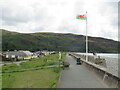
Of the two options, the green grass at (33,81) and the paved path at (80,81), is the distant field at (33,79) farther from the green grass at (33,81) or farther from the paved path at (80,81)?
the paved path at (80,81)

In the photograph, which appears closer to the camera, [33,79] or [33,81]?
[33,81]

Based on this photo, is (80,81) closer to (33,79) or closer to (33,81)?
(33,81)

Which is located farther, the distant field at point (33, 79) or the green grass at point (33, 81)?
the distant field at point (33, 79)

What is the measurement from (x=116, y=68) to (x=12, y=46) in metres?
152

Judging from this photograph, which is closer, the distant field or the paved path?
the paved path

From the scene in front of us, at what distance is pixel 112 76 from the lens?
10.1m

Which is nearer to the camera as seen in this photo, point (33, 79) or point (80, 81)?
point (80, 81)

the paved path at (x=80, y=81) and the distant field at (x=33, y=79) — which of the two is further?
the distant field at (x=33, y=79)

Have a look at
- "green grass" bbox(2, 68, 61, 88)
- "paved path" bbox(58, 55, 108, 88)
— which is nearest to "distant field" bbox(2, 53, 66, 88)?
"green grass" bbox(2, 68, 61, 88)

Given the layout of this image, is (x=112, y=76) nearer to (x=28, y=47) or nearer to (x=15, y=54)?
(x=15, y=54)

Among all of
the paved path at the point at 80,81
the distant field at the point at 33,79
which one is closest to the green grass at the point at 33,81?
the distant field at the point at 33,79

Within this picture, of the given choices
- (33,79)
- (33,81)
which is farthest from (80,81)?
(33,79)

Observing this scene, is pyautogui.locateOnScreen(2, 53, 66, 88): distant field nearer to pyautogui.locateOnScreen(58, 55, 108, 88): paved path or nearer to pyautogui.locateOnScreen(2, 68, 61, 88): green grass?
pyautogui.locateOnScreen(2, 68, 61, 88): green grass

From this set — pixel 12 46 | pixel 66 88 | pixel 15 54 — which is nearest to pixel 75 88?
pixel 66 88
